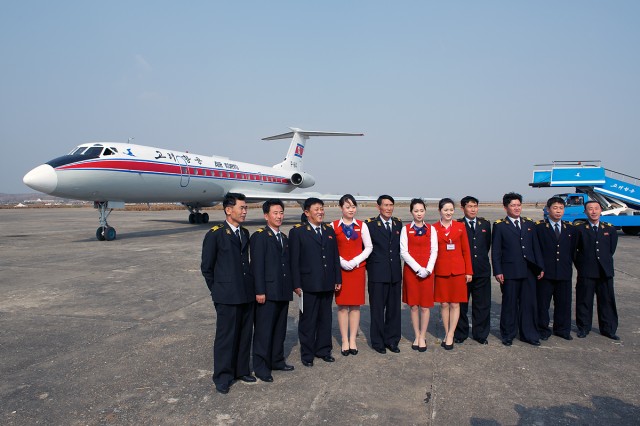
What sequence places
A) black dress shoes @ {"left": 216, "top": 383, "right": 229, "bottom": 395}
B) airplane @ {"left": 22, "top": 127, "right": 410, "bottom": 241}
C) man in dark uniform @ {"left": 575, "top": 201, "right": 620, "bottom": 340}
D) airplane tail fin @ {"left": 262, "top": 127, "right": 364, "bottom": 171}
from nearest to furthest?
black dress shoes @ {"left": 216, "top": 383, "right": 229, "bottom": 395}, man in dark uniform @ {"left": 575, "top": 201, "right": 620, "bottom": 340}, airplane @ {"left": 22, "top": 127, "right": 410, "bottom": 241}, airplane tail fin @ {"left": 262, "top": 127, "right": 364, "bottom": 171}

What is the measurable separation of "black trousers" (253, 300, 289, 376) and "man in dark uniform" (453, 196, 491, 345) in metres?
2.23

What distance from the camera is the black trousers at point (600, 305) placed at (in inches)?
196

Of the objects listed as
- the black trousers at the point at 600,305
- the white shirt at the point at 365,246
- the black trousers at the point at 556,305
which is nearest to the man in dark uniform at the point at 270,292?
the white shirt at the point at 365,246

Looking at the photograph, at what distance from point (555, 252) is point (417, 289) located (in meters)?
1.88

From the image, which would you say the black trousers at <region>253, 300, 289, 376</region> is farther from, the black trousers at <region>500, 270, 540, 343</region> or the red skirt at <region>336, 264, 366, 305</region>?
the black trousers at <region>500, 270, 540, 343</region>

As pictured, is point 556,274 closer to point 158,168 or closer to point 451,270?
point 451,270

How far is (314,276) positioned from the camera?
418 cm

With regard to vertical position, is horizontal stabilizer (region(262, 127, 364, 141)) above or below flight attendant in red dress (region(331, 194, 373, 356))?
above

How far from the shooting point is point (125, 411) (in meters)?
3.17

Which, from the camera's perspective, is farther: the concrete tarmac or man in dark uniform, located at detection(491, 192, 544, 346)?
man in dark uniform, located at detection(491, 192, 544, 346)

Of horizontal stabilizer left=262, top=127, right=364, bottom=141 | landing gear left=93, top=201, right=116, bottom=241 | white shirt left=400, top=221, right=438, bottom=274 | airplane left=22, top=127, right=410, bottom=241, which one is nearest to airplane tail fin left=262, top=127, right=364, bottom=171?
horizontal stabilizer left=262, top=127, right=364, bottom=141

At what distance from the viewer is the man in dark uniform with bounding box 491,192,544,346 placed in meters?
4.80

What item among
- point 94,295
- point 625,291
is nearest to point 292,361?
point 94,295

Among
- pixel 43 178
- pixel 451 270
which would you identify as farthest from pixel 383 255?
pixel 43 178
